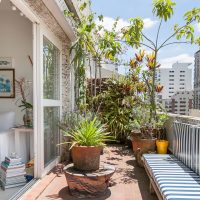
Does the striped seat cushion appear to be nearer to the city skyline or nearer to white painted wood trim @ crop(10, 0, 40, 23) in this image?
→ the city skyline

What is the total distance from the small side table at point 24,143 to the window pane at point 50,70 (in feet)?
2.78

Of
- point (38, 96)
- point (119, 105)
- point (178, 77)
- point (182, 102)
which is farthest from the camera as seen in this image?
point (178, 77)

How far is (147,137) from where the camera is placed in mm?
5801

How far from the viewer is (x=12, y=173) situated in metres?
4.37

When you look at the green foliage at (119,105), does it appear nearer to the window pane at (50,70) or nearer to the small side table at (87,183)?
the window pane at (50,70)

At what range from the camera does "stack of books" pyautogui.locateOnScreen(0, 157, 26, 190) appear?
4.31 meters

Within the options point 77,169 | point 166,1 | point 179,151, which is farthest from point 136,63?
point 77,169

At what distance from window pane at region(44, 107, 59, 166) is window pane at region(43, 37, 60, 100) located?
29 cm

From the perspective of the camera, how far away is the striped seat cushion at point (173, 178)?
2826 mm

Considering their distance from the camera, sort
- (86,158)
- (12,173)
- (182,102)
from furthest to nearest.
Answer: (182,102) → (12,173) → (86,158)

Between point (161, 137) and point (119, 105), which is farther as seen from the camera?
point (119, 105)

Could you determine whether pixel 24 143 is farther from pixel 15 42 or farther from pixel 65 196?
pixel 15 42

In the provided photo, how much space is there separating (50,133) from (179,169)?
2.54 m

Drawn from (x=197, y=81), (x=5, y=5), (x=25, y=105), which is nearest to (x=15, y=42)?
(x=5, y=5)
